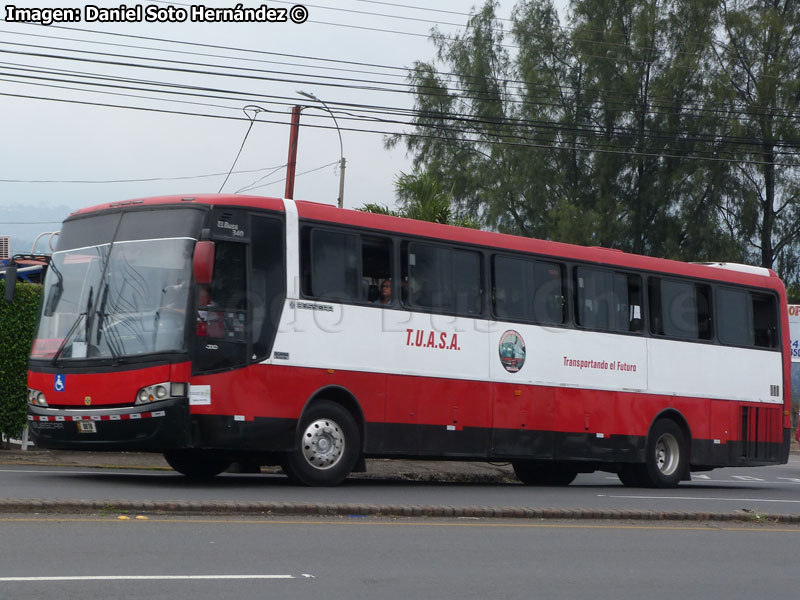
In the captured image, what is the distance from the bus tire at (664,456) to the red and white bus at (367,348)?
0.04 metres

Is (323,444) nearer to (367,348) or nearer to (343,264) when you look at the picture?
(367,348)

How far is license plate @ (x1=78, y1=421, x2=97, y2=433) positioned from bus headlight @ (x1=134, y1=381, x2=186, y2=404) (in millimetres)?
582

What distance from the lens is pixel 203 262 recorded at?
13.9 meters

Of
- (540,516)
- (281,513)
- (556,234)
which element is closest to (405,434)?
(540,516)

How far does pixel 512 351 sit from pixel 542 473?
134 inches

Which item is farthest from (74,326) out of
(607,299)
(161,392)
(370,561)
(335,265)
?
(607,299)

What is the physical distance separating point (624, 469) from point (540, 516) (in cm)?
752

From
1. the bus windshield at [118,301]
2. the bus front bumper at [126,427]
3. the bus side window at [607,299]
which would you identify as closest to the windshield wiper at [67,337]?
the bus windshield at [118,301]

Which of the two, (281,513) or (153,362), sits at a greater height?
(153,362)

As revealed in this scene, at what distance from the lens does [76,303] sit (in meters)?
14.8

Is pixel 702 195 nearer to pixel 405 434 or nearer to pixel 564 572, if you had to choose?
pixel 405 434

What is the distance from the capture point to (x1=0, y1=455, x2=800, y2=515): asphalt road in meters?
13.4

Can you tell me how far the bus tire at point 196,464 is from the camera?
1614 centimetres

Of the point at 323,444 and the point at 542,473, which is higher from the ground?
the point at 323,444
